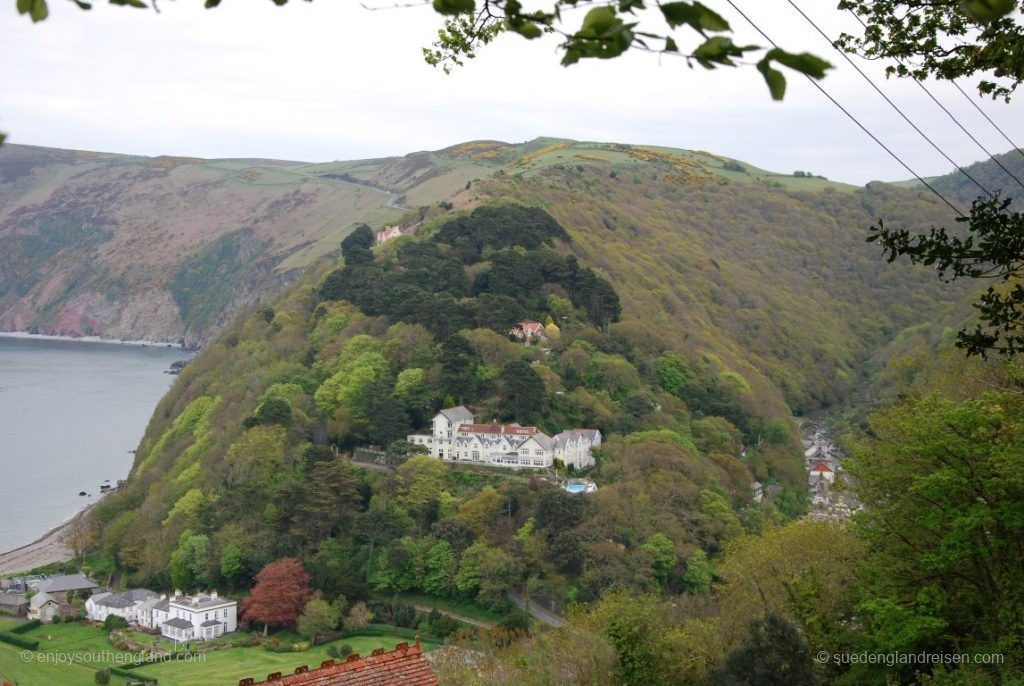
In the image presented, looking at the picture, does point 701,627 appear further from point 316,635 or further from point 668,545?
point 316,635

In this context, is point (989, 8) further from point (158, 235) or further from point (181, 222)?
point (181, 222)

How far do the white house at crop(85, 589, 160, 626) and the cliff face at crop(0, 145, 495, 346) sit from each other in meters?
78.9

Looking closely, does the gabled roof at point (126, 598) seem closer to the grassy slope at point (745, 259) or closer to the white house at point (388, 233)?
the grassy slope at point (745, 259)

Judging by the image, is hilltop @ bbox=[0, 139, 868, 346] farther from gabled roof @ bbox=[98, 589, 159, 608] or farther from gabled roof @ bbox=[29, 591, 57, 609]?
gabled roof @ bbox=[98, 589, 159, 608]

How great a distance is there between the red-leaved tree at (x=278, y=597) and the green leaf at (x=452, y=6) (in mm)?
28560

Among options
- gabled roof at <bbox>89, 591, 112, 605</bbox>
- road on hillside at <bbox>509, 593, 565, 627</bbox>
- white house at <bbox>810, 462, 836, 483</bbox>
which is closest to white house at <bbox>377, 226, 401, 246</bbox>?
white house at <bbox>810, 462, 836, 483</bbox>

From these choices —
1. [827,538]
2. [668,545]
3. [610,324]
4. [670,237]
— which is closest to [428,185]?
[670,237]

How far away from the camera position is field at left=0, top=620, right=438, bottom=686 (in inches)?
1023

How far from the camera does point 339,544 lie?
32.1 m

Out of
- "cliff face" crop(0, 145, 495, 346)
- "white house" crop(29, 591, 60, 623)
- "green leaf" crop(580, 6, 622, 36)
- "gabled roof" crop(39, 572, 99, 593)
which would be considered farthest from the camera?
"cliff face" crop(0, 145, 495, 346)

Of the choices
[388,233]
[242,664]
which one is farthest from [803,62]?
[388,233]

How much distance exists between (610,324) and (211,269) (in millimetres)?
110503

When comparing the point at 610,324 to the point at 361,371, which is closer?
the point at 361,371

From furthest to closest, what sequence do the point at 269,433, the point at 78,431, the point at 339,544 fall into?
1. the point at 78,431
2. the point at 269,433
3. the point at 339,544
